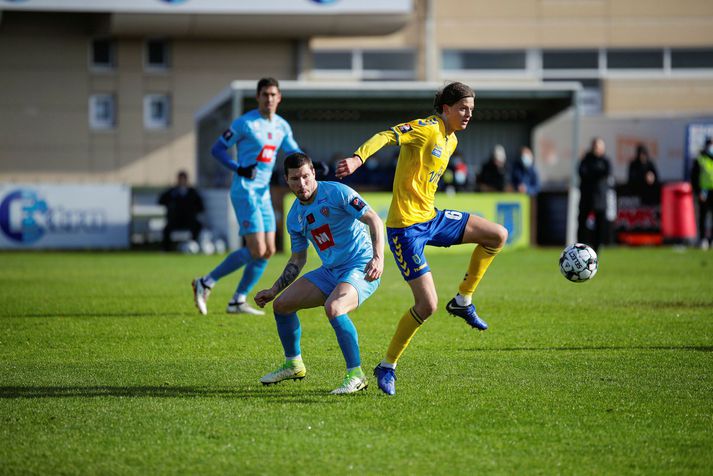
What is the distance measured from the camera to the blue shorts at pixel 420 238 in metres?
7.92

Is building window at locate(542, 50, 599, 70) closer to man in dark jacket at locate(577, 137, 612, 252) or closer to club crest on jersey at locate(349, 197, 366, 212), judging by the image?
man in dark jacket at locate(577, 137, 612, 252)

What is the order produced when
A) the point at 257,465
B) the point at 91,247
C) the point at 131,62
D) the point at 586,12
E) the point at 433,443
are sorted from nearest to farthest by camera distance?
the point at 257,465
the point at 433,443
the point at 91,247
the point at 131,62
the point at 586,12

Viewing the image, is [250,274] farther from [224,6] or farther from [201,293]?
[224,6]

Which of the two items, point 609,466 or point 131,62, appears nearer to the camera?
point 609,466

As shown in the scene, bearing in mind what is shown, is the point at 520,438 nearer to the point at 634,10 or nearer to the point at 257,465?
the point at 257,465

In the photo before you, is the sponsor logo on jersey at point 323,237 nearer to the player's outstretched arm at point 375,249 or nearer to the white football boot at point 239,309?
the player's outstretched arm at point 375,249

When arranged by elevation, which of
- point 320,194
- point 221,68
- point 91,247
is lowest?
point 91,247

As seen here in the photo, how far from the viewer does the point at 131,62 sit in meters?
38.5

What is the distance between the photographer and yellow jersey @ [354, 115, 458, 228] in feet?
26.7

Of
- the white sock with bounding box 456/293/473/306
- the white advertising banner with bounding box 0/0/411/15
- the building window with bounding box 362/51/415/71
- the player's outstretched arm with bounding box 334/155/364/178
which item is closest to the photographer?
the player's outstretched arm with bounding box 334/155/364/178

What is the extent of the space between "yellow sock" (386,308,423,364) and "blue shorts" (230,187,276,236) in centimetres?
475

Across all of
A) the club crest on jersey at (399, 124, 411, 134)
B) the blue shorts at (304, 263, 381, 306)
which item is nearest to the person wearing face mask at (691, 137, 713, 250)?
the club crest on jersey at (399, 124, 411, 134)

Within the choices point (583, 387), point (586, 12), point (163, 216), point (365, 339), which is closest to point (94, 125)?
point (163, 216)

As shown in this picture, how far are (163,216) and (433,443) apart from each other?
22.0 m
